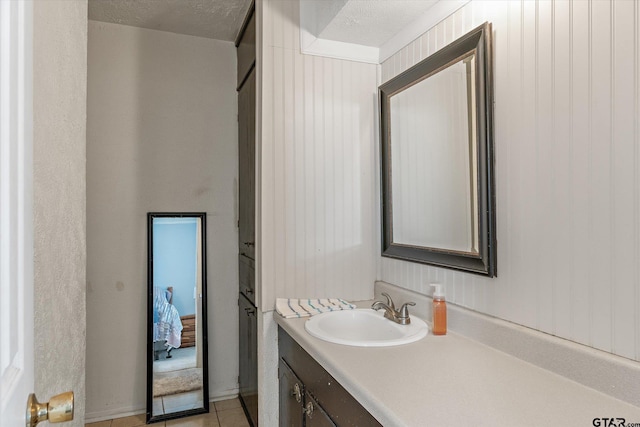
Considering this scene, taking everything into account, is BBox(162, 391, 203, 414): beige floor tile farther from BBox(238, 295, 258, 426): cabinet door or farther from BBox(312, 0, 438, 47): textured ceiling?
BBox(312, 0, 438, 47): textured ceiling

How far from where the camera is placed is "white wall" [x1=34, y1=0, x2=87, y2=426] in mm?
707

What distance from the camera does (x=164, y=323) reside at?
2.52 m

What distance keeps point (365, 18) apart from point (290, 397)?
156 centimetres

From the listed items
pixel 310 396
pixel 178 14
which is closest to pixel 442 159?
pixel 310 396

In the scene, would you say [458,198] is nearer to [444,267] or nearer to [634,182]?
[444,267]

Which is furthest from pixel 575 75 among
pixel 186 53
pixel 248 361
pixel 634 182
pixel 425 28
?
pixel 186 53

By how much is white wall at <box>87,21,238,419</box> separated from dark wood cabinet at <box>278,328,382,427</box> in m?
1.17

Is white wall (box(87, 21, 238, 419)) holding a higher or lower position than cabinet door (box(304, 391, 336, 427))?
higher

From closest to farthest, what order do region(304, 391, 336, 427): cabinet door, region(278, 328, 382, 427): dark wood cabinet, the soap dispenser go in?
1. region(278, 328, 382, 427): dark wood cabinet
2. region(304, 391, 336, 427): cabinet door
3. the soap dispenser

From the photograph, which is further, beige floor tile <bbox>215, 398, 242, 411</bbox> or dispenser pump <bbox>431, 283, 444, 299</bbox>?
beige floor tile <bbox>215, 398, 242, 411</bbox>

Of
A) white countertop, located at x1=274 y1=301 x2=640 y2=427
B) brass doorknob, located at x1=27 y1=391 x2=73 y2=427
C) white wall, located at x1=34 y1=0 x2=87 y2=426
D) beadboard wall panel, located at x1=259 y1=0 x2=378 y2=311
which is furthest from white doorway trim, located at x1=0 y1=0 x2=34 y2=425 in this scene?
beadboard wall panel, located at x1=259 y1=0 x2=378 y2=311

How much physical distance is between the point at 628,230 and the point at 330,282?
1227 mm

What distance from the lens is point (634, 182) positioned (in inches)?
35.4

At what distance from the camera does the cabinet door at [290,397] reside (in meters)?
1.50
